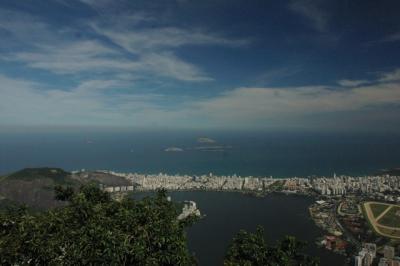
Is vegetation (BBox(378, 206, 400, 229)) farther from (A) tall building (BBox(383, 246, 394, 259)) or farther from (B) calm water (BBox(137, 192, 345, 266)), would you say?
(A) tall building (BBox(383, 246, 394, 259))

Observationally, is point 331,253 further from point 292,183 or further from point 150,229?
point 292,183

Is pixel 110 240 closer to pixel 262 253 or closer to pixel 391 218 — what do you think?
pixel 262 253

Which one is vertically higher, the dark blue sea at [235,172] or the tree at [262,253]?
the tree at [262,253]

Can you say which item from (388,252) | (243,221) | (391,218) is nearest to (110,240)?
(388,252)

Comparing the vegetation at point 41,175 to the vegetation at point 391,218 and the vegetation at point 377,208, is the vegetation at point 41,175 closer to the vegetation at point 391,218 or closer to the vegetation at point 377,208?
the vegetation at point 391,218

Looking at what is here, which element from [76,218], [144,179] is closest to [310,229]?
[76,218]

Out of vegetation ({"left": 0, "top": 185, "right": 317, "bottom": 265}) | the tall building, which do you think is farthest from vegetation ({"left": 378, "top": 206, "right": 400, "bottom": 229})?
vegetation ({"left": 0, "top": 185, "right": 317, "bottom": 265})

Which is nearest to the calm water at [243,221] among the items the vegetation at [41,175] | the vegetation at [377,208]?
the vegetation at [377,208]
